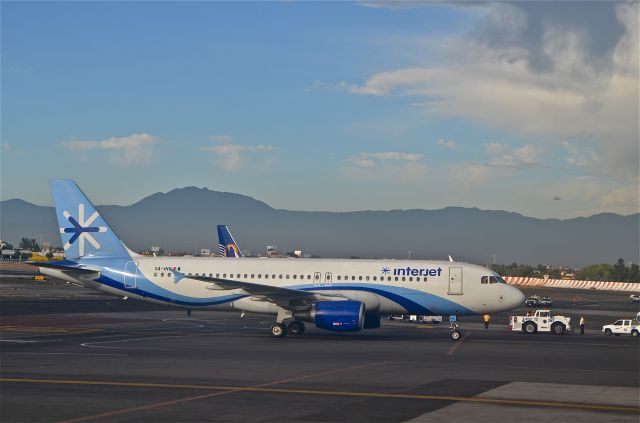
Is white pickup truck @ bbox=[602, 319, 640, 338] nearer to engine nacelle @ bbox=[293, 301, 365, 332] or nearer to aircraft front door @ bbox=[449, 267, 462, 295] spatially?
aircraft front door @ bbox=[449, 267, 462, 295]

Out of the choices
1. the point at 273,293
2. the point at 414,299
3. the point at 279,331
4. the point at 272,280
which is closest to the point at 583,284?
the point at 414,299

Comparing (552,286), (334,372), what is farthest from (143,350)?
(552,286)

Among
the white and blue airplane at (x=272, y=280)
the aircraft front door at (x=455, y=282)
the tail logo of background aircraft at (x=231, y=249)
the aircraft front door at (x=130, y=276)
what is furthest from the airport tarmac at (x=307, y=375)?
the tail logo of background aircraft at (x=231, y=249)

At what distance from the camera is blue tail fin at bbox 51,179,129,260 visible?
52125 millimetres

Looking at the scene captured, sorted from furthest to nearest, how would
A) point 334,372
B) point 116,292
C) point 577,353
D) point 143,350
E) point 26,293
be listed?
1. point 26,293
2. point 116,292
3. point 577,353
4. point 143,350
5. point 334,372

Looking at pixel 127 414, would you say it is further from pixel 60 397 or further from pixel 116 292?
pixel 116 292

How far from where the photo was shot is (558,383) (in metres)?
30.2

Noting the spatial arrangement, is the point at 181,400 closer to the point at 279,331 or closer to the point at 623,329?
the point at 279,331

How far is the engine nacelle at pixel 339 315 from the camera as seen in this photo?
1807 inches

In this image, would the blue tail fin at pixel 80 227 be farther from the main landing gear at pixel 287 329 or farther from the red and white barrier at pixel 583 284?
the red and white barrier at pixel 583 284

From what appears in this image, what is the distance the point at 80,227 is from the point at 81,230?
0.65 feet

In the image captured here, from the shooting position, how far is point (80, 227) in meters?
52.3

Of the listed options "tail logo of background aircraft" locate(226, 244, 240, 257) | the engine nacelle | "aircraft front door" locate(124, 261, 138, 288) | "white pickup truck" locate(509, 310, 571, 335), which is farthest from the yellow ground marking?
"tail logo of background aircraft" locate(226, 244, 240, 257)

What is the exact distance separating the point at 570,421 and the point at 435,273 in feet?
89.4
